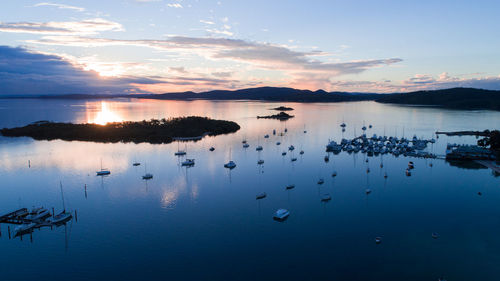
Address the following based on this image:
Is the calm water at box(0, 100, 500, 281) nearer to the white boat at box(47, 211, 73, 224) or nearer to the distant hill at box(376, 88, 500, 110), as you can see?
the white boat at box(47, 211, 73, 224)

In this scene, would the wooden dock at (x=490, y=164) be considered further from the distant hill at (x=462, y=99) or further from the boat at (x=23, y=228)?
the distant hill at (x=462, y=99)

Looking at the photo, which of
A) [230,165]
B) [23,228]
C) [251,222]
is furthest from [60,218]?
[230,165]

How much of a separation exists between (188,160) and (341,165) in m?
22.5

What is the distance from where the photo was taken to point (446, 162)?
1804 inches

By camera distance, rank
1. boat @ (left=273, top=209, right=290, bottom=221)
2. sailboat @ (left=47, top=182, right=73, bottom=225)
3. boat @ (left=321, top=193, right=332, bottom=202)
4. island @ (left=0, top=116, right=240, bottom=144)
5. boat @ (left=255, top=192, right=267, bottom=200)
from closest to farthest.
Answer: sailboat @ (left=47, top=182, right=73, bottom=225), boat @ (left=273, top=209, right=290, bottom=221), boat @ (left=321, top=193, right=332, bottom=202), boat @ (left=255, top=192, right=267, bottom=200), island @ (left=0, top=116, right=240, bottom=144)

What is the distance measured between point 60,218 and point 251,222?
15861mm

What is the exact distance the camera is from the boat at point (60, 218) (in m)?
24.6

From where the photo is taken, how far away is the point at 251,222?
25219 millimetres

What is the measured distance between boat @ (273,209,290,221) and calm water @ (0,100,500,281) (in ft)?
1.75

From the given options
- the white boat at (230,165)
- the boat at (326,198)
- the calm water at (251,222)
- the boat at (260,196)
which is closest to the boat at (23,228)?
the calm water at (251,222)

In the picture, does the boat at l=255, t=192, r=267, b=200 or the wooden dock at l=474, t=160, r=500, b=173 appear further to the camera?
the wooden dock at l=474, t=160, r=500, b=173

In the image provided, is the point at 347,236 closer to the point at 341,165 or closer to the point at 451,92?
the point at 341,165

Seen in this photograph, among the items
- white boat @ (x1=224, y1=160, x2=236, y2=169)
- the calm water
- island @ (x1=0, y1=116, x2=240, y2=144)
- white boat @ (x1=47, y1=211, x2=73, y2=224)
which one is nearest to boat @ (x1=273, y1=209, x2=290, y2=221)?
the calm water

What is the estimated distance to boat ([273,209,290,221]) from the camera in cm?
2553
